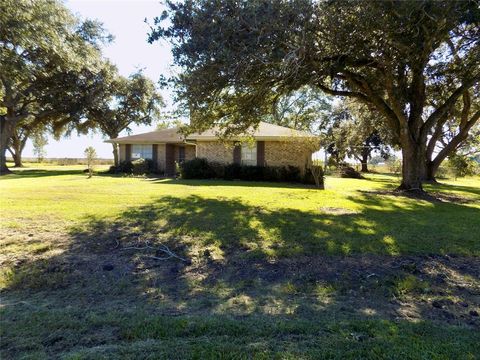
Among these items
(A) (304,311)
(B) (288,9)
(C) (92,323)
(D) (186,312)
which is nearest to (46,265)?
(C) (92,323)

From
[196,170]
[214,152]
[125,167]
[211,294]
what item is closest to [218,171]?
[196,170]

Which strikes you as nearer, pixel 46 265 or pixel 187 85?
pixel 46 265

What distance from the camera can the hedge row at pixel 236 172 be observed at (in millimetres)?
20594

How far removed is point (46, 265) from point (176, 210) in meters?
4.20

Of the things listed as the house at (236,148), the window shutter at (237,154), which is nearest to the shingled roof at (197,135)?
the house at (236,148)

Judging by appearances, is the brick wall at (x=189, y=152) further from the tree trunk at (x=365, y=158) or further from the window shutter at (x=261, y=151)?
the tree trunk at (x=365, y=158)

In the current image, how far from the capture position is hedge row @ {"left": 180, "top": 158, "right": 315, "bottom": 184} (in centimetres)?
2059

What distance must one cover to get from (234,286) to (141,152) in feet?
80.3

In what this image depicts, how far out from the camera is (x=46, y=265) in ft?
16.5

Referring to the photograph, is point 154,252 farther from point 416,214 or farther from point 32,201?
point 416,214

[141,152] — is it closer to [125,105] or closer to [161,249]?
[125,105]

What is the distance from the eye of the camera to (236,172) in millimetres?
21297

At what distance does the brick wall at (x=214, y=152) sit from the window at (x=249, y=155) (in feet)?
2.69

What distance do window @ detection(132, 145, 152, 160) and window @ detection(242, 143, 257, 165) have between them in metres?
8.87
